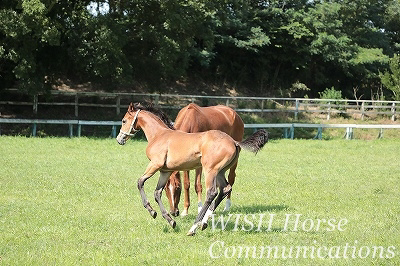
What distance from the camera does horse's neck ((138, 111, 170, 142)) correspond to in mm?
9637

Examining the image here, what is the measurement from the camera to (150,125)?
976 cm

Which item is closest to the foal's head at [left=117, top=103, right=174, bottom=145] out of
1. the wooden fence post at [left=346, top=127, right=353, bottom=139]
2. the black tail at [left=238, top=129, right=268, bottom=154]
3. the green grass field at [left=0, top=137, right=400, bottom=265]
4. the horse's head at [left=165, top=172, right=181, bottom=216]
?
the horse's head at [left=165, top=172, right=181, bottom=216]

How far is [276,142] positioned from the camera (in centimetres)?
2562

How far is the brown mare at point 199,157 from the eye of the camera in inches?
339

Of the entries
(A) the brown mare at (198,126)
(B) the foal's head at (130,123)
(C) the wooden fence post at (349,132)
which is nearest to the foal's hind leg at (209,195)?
(A) the brown mare at (198,126)

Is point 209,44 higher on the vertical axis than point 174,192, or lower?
higher

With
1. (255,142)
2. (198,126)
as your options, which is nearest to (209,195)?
(255,142)

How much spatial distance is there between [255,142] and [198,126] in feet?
9.65

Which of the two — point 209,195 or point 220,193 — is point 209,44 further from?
point 209,195

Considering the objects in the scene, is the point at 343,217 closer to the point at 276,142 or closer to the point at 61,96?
the point at 276,142

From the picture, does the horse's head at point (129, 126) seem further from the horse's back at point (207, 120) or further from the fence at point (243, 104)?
the fence at point (243, 104)

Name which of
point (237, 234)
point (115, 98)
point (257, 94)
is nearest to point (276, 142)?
point (115, 98)

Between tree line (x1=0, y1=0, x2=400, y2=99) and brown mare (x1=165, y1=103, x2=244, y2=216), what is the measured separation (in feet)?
36.3

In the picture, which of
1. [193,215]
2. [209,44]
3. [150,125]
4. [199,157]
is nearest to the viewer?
[199,157]
